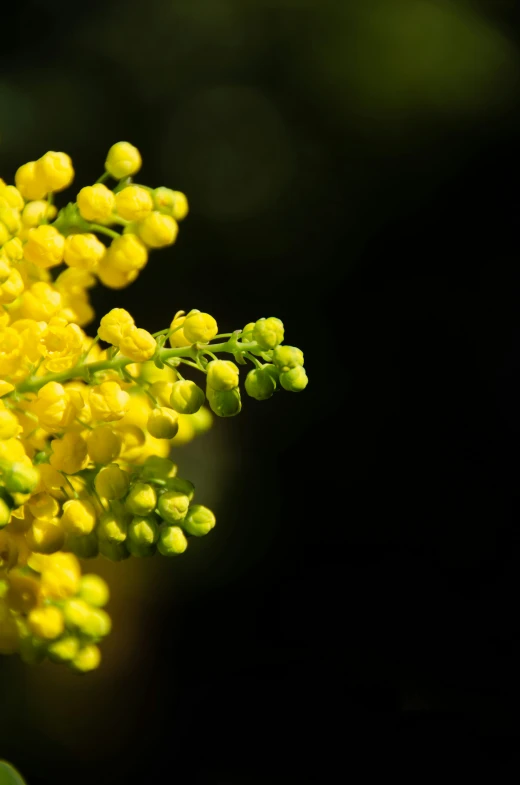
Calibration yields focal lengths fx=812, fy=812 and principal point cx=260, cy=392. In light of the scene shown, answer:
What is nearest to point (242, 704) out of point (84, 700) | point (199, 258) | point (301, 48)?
point (84, 700)

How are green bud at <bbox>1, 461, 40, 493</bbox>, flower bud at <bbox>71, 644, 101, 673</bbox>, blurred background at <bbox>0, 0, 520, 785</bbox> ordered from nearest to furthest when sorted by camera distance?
green bud at <bbox>1, 461, 40, 493</bbox>
flower bud at <bbox>71, 644, 101, 673</bbox>
blurred background at <bbox>0, 0, 520, 785</bbox>

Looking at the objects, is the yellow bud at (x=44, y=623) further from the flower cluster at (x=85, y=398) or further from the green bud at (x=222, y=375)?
the green bud at (x=222, y=375)

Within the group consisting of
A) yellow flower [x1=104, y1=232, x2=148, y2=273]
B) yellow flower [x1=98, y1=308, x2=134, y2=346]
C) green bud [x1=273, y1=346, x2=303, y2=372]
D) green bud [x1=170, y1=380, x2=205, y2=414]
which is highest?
yellow flower [x1=104, y1=232, x2=148, y2=273]

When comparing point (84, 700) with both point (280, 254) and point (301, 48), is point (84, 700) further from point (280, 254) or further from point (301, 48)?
point (301, 48)

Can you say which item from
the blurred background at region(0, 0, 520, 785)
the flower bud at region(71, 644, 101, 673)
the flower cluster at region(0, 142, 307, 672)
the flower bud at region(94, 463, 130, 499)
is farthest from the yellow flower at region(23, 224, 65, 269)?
the blurred background at region(0, 0, 520, 785)

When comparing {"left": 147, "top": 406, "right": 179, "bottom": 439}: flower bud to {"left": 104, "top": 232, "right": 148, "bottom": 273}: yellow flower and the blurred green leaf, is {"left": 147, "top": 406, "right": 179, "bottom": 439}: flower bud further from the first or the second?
the blurred green leaf

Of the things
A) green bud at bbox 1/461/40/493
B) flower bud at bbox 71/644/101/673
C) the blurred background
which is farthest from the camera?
the blurred background
